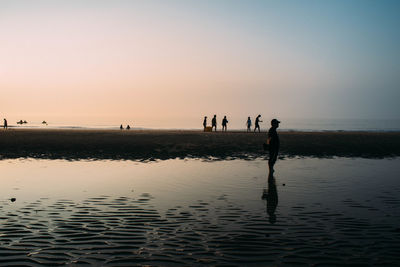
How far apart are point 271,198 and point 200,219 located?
3.22 meters

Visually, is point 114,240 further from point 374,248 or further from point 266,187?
point 266,187

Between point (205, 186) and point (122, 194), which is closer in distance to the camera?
point (122, 194)

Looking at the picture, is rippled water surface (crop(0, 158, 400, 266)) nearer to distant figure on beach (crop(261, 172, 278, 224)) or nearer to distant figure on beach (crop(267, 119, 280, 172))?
distant figure on beach (crop(261, 172, 278, 224))

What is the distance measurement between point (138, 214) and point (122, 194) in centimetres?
288

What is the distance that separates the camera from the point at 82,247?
722 centimetres

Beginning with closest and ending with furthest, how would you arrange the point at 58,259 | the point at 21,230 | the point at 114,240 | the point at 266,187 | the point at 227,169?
the point at 58,259 < the point at 114,240 < the point at 21,230 < the point at 266,187 < the point at 227,169

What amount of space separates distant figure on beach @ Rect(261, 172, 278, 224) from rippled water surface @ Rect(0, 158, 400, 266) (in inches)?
1.5

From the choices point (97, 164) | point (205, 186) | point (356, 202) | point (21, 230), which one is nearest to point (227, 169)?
point (205, 186)

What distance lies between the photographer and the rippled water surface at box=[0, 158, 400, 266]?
22.2 ft

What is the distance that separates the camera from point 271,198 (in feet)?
39.0

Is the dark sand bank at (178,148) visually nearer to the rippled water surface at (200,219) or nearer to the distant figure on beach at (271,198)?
the rippled water surface at (200,219)

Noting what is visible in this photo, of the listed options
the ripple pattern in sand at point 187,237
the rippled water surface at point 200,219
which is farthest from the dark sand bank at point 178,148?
the ripple pattern in sand at point 187,237

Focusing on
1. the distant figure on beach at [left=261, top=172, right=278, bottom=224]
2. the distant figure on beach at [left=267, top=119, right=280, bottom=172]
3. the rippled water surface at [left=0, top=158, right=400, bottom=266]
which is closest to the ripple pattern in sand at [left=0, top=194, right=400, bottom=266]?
the rippled water surface at [left=0, top=158, right=400, bottom=266]

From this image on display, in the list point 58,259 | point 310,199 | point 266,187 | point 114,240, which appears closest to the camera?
point 58,259
